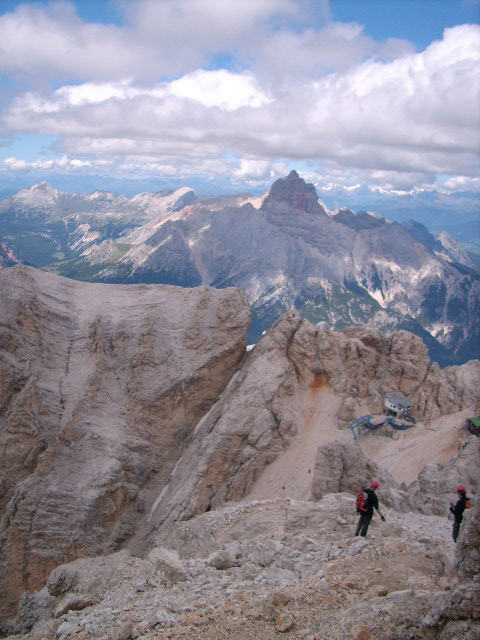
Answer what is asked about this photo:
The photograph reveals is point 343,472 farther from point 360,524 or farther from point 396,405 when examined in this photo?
point 396,405

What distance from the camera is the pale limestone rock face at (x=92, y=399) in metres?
39.3

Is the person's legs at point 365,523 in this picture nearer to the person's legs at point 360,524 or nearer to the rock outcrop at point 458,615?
the person's legs at point 360,524

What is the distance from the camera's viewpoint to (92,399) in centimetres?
4809

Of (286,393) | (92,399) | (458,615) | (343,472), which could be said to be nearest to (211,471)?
(286,393)

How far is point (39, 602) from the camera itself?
86.7 ft

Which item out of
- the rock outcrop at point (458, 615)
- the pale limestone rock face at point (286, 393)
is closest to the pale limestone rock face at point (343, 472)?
the pale limestone rock face at point (286, 393)

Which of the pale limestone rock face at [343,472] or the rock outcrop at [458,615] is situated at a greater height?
the rock outcrop at [458,615]

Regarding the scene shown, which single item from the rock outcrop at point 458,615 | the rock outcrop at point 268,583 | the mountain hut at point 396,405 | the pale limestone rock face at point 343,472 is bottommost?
the mountain hut at point 396,405

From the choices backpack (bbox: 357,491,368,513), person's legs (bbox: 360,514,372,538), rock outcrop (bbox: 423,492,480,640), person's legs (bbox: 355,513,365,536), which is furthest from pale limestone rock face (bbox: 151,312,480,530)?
rock outcrop (bbox: 423,492,480,640)

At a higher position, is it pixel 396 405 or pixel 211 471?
pixel 396 405

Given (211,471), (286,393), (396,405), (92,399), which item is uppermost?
(92,399)

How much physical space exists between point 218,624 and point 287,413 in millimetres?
34219

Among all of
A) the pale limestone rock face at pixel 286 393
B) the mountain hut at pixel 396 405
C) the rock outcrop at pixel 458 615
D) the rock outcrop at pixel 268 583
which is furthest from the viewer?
the mountain hut at pixel 396 405

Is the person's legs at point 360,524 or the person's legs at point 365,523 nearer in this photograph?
the person's legs at point 365,523
